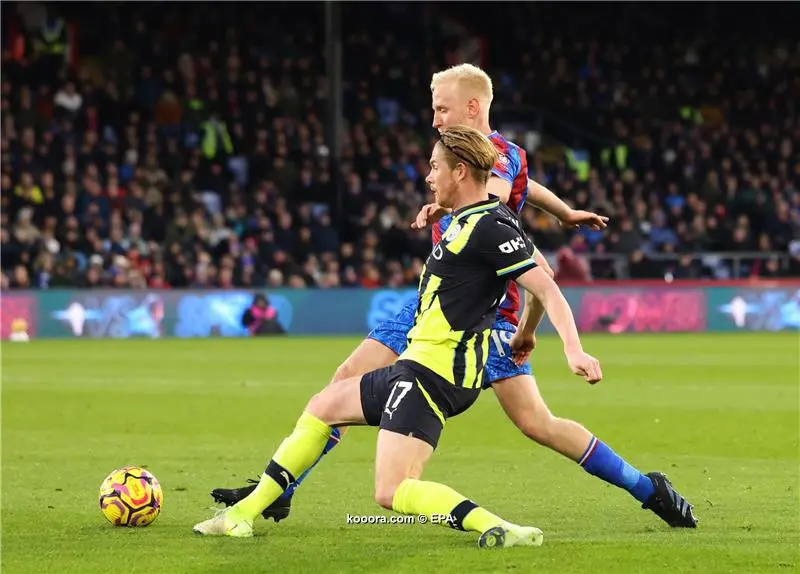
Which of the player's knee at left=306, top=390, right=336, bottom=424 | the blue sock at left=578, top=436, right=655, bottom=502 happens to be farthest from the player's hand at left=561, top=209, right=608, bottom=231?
the player's knee at left=306, top=390, right=336, bottom=424

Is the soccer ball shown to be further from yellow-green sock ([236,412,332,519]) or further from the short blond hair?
the short blond hair

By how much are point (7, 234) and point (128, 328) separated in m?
2.47

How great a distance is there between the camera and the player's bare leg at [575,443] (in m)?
7.05

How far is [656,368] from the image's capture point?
19391 mm

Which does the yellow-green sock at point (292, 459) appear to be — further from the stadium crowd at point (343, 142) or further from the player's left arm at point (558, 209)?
the stadium crowd at point (343, 142)

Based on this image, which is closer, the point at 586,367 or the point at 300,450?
the point at 586,367

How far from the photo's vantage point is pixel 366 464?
1050 cm

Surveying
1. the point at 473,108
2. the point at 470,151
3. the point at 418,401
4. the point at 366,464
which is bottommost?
the point at 366,464

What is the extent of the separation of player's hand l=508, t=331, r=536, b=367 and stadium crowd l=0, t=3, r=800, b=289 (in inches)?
746

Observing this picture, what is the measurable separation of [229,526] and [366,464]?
3688 millimetres

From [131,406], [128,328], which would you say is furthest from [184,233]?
[131,406]

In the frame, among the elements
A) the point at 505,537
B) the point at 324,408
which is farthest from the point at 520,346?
the point at 505,537

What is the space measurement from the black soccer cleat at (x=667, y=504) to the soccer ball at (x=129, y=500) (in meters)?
2.30

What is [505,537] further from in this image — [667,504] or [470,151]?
[470,151]
